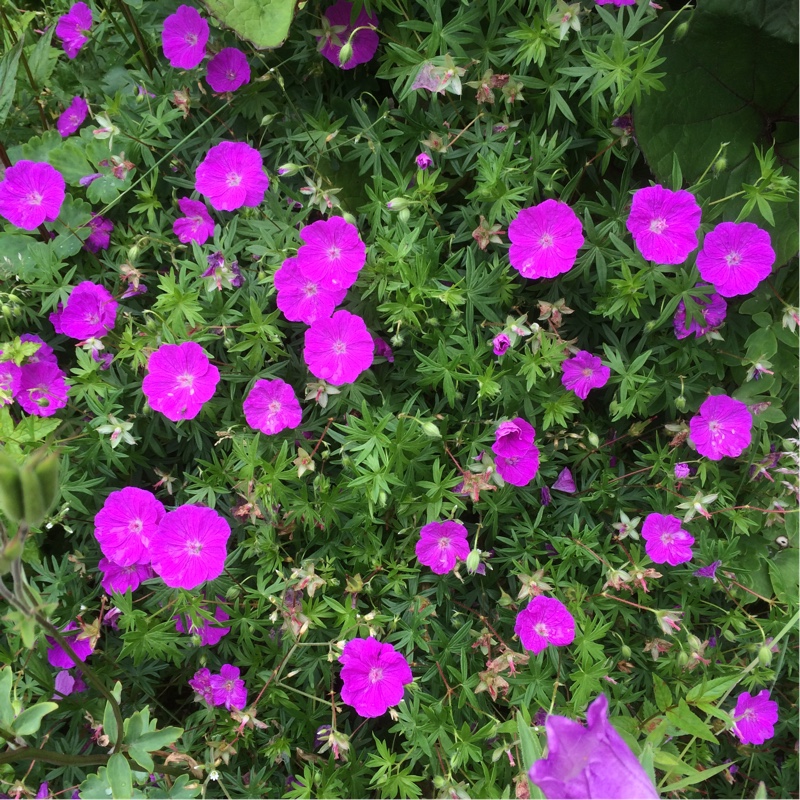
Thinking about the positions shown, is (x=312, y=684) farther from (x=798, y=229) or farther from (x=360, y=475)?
(x=798, y=229)

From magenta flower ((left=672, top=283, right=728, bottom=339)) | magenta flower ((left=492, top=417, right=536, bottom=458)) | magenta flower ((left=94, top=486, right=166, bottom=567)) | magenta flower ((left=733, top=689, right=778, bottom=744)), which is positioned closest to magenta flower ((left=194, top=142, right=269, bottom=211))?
magenta flower ((left=94, top=486, right=166, bottom=567))

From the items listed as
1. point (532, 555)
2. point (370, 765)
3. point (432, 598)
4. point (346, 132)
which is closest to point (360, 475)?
point (432, 598)

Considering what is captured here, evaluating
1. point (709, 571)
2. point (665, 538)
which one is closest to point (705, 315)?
point (665, 538)

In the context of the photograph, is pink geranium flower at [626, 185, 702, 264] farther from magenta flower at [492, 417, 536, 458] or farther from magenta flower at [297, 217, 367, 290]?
magenta flower at [297, 217, 367, 290]

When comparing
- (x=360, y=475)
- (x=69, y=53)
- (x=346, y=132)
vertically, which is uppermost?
(x=69, y=53)

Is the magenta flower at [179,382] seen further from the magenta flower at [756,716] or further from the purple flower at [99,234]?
the magenta flower at [756,716]

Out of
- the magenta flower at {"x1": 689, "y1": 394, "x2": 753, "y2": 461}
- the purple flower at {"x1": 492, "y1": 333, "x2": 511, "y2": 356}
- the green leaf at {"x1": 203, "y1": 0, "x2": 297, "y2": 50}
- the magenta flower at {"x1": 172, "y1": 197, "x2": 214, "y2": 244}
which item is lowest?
the magenta flower at {"x1": 689, "y1": 394, "x2": 753, "y2": 461}
